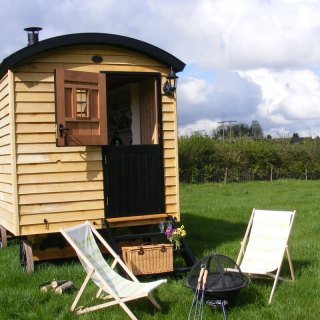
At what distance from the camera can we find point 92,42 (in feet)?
25.6

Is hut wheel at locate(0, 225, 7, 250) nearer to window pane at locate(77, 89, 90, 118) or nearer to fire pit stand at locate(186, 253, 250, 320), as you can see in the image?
window pane at locate(77, 89, 90, 118)

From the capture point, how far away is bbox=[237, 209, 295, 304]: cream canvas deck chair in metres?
6.48

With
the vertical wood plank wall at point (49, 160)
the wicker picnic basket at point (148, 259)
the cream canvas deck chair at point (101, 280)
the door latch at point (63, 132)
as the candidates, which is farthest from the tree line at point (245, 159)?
the cream canvas deck chair at point (101, 280)

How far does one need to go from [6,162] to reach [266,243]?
412 cm

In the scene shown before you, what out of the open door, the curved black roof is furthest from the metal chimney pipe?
the open door

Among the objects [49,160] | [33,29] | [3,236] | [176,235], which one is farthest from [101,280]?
[33,29]

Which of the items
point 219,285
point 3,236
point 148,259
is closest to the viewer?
point 219,285

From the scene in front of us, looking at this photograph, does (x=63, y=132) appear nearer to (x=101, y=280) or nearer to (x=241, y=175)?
(x=101, y=280)

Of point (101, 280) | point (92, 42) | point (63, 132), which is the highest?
point (92, 42)

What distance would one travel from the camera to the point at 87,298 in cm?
614

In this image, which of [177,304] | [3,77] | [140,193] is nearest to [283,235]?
[177,304]

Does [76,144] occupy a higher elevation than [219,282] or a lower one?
higher

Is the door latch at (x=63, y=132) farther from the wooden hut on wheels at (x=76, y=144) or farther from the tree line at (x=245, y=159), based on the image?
the tree line at (x=245, y=159)

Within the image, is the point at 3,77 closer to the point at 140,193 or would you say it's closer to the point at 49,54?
the point at 49,54
